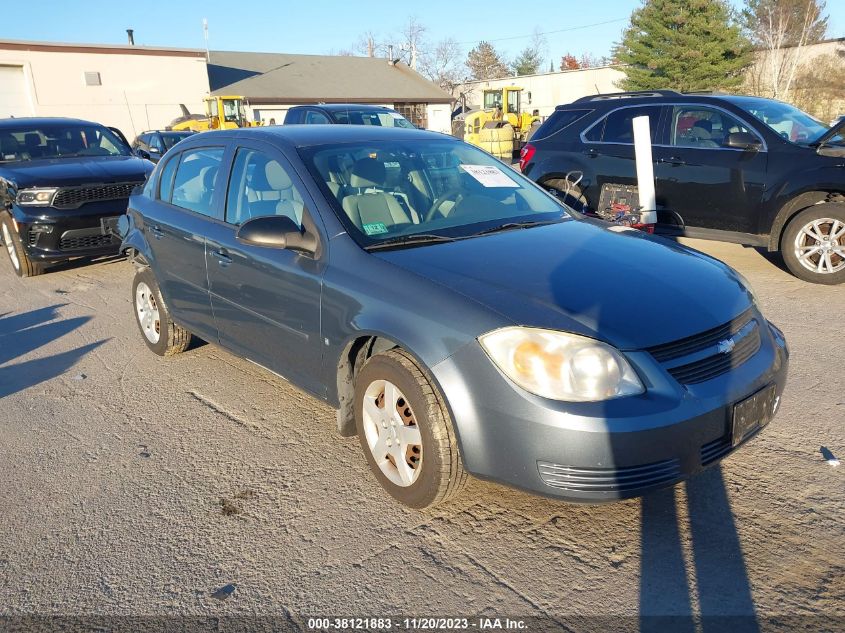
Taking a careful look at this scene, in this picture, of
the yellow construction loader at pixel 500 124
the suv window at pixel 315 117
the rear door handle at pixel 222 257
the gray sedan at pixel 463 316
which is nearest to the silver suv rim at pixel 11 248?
Answer: the gray sedan at pixel 463 316

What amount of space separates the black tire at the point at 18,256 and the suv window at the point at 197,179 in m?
4.21

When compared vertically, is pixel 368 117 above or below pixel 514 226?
above

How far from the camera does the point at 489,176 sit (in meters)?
4.26

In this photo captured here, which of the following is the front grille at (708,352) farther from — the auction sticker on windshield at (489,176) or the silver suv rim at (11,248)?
the silver suv rim at (11,248)

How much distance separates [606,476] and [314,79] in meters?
43.5

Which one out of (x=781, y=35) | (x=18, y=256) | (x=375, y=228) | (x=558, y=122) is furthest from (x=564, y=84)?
(x=375, y=228)

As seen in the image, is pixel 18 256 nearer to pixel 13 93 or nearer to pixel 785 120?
pixel 785 120

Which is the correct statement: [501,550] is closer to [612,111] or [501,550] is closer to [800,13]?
[612,111]

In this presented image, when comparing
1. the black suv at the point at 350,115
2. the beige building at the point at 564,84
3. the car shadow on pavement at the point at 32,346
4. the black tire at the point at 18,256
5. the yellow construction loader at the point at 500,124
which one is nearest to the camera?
the car shadow on pavement at the point at 32,346

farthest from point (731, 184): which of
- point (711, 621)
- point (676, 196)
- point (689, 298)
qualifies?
point (711, 621)

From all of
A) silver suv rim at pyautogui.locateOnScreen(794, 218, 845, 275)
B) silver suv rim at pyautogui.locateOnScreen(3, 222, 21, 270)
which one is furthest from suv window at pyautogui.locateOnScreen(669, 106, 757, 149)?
silver suv rim at pyautogui.locateOnScreen(3, 222, 21, 270)

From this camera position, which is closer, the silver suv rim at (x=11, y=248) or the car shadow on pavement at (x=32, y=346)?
the car shadow on pavement at (x=32, y=346)

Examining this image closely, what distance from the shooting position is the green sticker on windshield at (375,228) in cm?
349

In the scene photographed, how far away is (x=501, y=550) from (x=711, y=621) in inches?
32.8
